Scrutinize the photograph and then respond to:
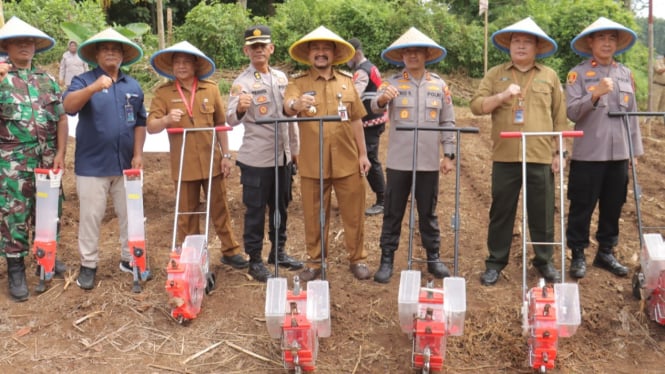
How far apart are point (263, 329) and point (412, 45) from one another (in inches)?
92.5

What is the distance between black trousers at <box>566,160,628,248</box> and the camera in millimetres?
4949

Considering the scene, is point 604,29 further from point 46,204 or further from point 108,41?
point 46,204

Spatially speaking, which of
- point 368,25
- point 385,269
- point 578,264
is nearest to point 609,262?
point 578,264

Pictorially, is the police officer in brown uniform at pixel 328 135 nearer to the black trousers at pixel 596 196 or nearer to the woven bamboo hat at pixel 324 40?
the woven bamboo hat at pixel 324 40

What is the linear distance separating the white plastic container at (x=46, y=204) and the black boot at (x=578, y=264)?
166 inches

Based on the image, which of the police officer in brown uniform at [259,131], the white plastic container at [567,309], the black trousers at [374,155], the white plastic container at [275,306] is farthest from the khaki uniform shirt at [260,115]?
the white plastic container at [567,309]

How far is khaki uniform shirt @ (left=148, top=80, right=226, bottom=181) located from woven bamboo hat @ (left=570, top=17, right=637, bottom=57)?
3008 mm

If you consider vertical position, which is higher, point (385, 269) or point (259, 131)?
point (259, 131)

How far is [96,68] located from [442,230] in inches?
147

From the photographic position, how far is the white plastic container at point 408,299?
11.7ft

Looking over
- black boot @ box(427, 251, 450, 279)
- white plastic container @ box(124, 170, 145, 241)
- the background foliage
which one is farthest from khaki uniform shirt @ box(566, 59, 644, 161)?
the background foliage

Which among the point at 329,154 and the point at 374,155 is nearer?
the point at 329,154

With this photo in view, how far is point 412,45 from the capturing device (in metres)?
4.55

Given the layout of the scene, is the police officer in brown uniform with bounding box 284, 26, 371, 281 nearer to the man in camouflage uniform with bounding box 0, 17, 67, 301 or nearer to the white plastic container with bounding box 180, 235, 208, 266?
the white plastic container with bounding box 180, 235, 208, 266
